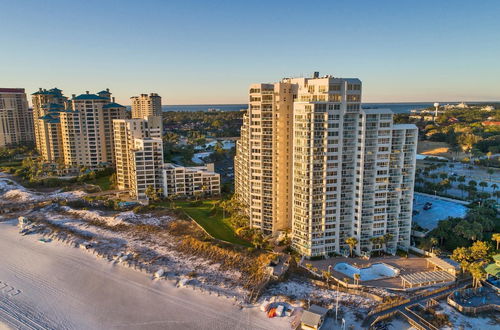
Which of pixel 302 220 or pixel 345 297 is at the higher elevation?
pixel 302 220

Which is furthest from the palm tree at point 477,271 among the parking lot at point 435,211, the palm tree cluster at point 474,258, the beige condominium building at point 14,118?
the beige condominium building at point 14,118

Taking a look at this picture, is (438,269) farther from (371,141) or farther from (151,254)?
(151,254)

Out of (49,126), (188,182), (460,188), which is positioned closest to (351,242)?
(188,182)

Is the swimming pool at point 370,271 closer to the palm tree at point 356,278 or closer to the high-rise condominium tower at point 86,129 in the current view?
the palm tree at point 356,278

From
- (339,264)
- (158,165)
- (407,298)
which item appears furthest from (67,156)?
(407,298)

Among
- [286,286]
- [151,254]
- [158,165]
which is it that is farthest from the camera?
[158,165]

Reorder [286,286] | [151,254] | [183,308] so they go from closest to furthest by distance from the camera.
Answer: [183,308]
[286,286]
[151,254]

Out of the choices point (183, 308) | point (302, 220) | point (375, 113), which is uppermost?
point (375, 113)

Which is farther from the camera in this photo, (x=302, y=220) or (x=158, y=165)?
(x=158, y=165)
